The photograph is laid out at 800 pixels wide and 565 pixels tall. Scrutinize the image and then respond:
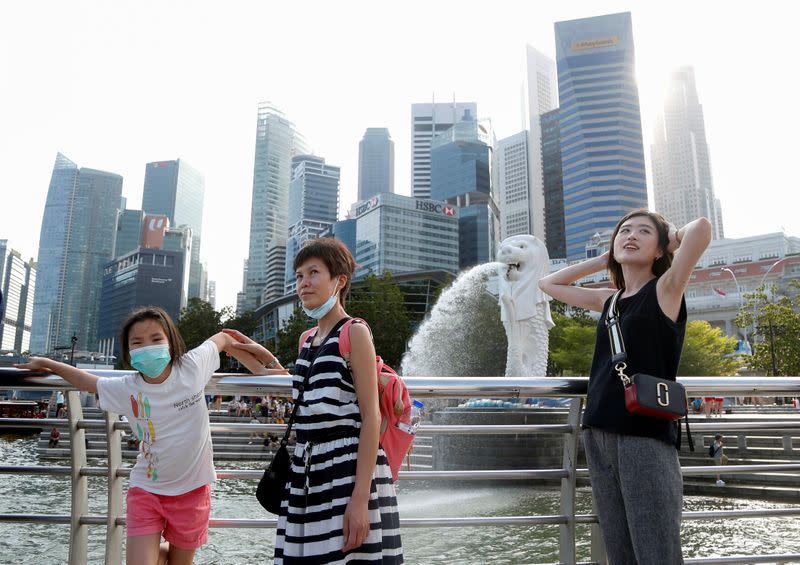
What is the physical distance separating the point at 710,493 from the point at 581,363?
24690mm

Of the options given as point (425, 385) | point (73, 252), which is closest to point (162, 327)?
point (425, 385)

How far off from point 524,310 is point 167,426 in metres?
12.5

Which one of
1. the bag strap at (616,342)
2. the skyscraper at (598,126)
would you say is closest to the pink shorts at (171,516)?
the bag strap at (616,342)

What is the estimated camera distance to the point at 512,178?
151875 millimetres

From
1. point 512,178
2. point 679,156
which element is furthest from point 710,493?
point 679,156

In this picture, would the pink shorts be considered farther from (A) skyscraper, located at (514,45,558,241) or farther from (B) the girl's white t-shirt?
(A) skyscraper, located at (514,45,558,241)

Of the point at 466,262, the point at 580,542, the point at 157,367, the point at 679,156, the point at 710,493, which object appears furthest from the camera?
the point at 679,156

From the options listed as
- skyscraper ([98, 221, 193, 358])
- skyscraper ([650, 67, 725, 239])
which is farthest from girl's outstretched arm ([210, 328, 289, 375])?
skyscraper ([650, 67, 725, 239])

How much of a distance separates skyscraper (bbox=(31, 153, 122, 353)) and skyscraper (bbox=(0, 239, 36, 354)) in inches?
75.6

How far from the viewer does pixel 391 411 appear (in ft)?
6.36

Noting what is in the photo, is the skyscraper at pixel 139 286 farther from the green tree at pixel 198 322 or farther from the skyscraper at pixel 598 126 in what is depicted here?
the skyscraper at pixel 598 126

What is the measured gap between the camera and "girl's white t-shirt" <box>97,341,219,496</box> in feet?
7.27

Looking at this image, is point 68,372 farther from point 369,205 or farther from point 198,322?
point 369,205

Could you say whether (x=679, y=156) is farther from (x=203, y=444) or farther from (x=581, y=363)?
(x=203, y=444)
